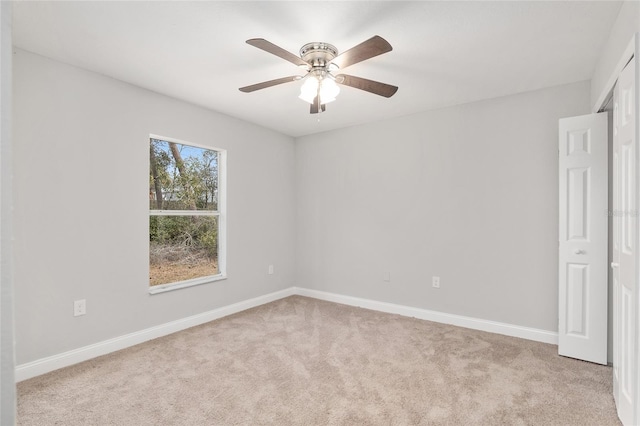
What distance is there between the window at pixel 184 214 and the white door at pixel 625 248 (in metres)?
3.54

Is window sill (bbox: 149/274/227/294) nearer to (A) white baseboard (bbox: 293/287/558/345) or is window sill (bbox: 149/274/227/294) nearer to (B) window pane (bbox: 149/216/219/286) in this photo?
(B) window pane (bbox: 149/216/219/286)

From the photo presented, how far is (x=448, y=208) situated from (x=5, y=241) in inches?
146

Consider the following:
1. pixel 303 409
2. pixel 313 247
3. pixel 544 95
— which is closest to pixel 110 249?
pixel 303 409

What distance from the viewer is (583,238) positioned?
2.69 meters

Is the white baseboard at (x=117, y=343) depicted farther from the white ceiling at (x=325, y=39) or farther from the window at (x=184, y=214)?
the white ceiling at (x=325, y=39)

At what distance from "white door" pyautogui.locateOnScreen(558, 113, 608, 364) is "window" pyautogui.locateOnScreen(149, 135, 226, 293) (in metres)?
3.44

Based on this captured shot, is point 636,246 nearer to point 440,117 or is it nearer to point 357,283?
point 440,117

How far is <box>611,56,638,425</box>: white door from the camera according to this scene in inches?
67.4

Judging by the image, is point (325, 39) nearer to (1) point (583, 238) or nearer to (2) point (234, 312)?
(1) point (583, 238)

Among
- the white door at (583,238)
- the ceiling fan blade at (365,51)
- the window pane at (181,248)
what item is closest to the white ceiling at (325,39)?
the ceiling fan blade at (365,51)

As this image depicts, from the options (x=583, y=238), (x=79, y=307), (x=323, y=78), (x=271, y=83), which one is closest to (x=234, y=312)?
(x=79, y=307)

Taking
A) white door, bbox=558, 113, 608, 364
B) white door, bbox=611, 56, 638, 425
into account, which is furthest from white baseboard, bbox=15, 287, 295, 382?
white door, bbox=611, 56, 638, 425

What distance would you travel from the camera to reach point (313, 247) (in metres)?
4.80

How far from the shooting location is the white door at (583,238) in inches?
103
